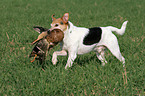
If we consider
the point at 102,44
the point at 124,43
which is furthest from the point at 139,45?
the point at 102,44

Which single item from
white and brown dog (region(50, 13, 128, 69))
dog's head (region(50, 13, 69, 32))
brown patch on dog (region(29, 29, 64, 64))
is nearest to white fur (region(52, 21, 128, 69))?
white and brown dog (region(50, 13, 128, 69))

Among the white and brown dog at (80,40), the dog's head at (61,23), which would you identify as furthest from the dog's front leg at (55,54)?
the dog's head at (61,23)

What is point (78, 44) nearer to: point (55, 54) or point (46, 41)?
point (55, 54)

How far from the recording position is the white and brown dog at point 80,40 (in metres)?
3.43

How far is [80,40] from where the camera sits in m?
3.65

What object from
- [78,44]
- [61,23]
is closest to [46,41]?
[61,23]

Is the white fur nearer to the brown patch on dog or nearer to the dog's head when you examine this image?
the dog's head

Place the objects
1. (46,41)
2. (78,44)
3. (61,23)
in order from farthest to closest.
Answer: (78,44) → (61,23) → (46,41)

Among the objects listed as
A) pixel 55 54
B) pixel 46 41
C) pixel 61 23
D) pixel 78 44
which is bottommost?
pixel 55 54

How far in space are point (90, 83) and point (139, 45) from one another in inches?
96.3

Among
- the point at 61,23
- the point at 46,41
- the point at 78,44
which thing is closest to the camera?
the point at 46,41

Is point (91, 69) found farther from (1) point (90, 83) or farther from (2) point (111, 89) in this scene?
(2) point (111, 89)

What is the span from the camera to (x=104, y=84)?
3041 mm

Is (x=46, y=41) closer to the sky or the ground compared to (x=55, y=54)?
closer to the sky
